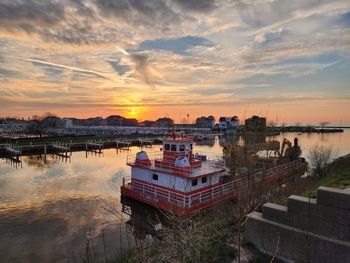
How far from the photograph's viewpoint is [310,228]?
617cm

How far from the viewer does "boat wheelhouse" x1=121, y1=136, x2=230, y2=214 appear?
15516mm

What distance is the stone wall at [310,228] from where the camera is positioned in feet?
18.7

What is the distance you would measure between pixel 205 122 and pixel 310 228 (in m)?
165

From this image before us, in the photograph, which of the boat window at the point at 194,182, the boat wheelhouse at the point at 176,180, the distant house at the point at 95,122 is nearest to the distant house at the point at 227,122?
the distant house at the point at 95,122

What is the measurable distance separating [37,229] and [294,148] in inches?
1092

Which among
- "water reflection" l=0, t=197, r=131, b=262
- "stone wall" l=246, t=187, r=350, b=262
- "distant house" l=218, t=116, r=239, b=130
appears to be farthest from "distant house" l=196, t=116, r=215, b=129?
"stone wall" l=246, t=187, r=350, b=262

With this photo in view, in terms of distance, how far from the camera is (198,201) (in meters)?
15.8

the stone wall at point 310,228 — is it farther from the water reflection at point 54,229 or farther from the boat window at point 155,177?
the boat window at point 155,177

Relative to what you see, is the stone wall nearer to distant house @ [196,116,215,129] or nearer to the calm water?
the calm water

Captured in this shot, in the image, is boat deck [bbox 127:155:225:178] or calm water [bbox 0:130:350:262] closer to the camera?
calm water [bbox 0:130:350:262]

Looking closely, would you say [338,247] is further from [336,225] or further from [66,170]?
[66,170]

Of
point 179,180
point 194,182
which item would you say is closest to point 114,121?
point 194,182

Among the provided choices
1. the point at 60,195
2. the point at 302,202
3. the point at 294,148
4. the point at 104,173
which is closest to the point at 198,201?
the point at 302,202

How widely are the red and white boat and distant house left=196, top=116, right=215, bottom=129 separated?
147 meters
